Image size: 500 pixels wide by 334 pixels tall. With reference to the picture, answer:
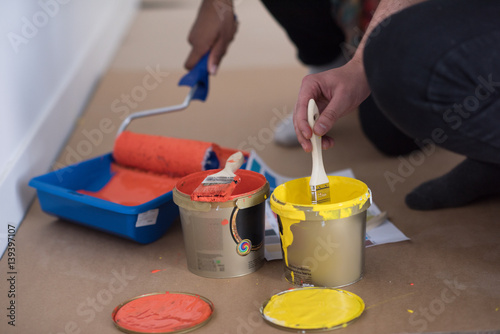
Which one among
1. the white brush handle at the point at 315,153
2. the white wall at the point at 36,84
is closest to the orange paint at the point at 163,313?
the white brush handle at the point at 315,153

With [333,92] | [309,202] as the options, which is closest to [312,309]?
[309,202]

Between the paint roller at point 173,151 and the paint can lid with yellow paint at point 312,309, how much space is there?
15.6 inches

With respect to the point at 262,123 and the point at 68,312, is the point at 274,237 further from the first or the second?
the point at 262,123

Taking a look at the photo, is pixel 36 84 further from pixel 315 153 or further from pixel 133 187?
pixel 315 153

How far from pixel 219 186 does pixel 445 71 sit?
375mm

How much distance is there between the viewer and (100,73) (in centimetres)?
243

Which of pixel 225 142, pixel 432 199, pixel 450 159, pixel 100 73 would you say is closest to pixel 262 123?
pixel 225 142

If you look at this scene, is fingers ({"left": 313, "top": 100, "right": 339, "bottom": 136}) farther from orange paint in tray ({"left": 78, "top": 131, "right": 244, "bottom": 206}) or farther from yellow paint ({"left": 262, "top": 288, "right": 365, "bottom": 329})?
orange paint in tray ({"left": 78, "top": 131, "right": 244, "bottom": 206})

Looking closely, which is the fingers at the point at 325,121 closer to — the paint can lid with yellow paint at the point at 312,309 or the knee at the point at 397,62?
the knee at the point at 397,62

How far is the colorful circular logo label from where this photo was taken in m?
0.96

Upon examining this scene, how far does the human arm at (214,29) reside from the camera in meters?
1.30

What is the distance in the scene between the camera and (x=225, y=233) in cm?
94

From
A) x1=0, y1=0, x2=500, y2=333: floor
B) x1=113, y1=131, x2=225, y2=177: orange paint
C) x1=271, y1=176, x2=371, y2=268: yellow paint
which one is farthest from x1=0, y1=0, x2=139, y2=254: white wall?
x1=271, y1=176, x2=371, y2=268: yellow paint

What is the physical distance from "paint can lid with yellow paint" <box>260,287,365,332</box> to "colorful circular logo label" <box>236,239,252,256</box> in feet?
0.33
